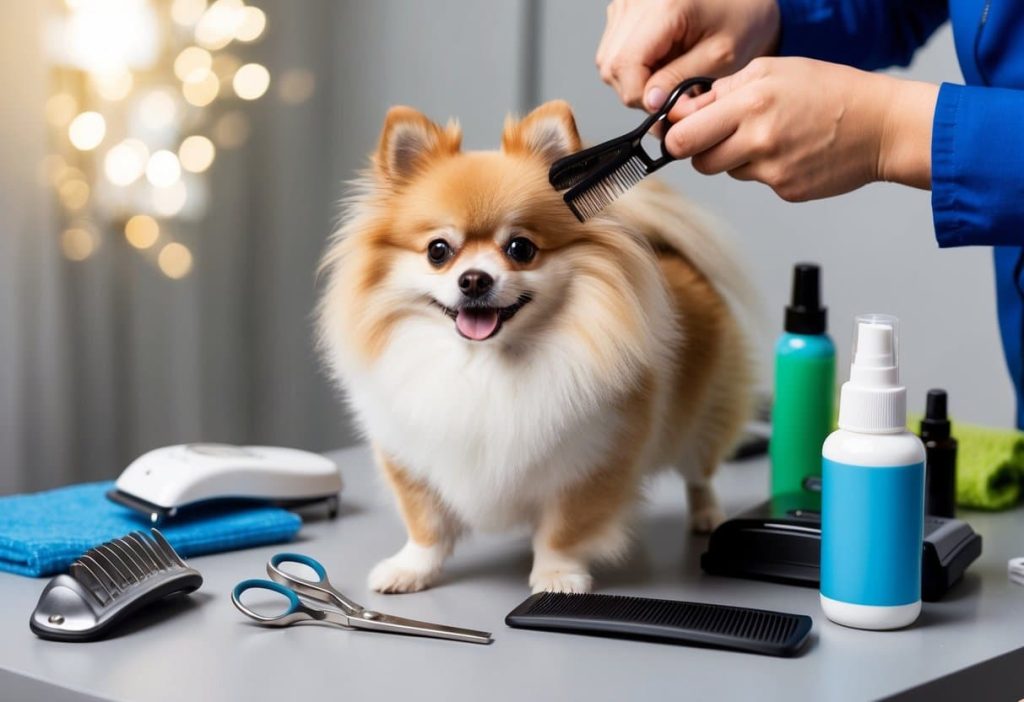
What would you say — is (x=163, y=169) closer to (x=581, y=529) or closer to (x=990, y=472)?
(x=581, y=529)

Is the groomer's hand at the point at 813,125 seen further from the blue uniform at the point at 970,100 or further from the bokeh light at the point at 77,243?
the bokeh light at the point at 77,243

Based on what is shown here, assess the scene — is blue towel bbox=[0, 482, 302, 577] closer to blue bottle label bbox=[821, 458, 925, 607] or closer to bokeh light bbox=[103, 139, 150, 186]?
blue bottle label bbox=[821, 458, 925, 607]

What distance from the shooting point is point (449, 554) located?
3.58ft

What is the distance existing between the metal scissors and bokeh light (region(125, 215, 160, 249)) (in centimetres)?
122

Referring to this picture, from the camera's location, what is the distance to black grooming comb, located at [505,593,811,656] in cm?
85

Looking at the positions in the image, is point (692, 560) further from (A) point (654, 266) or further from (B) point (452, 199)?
(B) point (452, 199)

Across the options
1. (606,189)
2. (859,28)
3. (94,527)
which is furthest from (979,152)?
(94,527)

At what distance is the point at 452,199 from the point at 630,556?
403 millimetres

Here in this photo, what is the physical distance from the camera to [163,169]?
2100 mm

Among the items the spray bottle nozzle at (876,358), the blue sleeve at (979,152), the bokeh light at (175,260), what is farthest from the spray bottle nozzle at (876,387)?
the bokeh light at (175,260)

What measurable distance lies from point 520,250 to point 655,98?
8.6 inches

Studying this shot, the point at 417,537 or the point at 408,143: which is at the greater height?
the point at 408,143

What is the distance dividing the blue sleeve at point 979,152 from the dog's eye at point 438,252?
414 millimetres

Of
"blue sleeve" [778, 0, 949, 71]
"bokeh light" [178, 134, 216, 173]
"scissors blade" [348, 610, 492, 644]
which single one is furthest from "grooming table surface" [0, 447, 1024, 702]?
"bokeh light" [178, 134, 216, 173]
